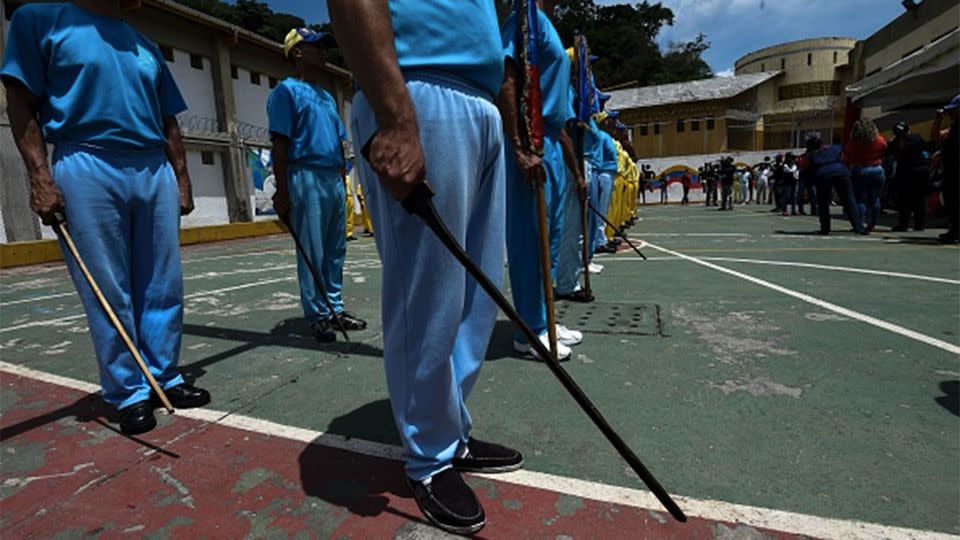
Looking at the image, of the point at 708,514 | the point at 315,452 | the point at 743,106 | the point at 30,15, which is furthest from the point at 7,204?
the point at 743,106

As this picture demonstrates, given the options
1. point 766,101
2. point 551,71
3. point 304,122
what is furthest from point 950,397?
point 766,101

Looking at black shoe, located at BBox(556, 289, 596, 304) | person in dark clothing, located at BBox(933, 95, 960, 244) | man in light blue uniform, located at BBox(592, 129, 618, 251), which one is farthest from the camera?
person in dark clothing, located at BBox(933, 95, 960, 244)

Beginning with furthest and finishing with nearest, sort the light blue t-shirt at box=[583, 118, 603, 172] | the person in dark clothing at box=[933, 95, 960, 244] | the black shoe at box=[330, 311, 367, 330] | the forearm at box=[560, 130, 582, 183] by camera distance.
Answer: the person in dark clothing at box=[933, 95, 960, 244]
the light blue t-shirt at box=[583, 118, 603, 172]
the black shoe at box=[330, 311, 367, 330]
the forearm at box=[560, 130, 582, 183]

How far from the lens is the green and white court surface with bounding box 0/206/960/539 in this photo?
163 centimetres

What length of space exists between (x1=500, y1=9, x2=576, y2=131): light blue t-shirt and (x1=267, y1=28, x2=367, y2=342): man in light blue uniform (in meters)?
1.54

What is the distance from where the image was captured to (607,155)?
258 inches

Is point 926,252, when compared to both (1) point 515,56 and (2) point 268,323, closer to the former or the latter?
(1) point 515,56

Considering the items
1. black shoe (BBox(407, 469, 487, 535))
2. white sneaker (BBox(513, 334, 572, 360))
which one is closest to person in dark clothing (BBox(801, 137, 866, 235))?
Answer: white sneaker (BBox(513, 334, 572, 360))

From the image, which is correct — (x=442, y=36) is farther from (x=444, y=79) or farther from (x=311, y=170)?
(x=311, y=170)

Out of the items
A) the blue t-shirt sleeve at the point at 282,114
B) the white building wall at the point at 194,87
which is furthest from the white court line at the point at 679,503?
the white building wall at the point at 194,87

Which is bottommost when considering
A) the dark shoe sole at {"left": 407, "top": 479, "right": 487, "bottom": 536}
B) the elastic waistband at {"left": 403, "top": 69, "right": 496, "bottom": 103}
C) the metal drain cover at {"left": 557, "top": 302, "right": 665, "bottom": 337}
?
the dark shoe sole at {"left": 407, "top": 479, "right": 487, "bottom": 536}

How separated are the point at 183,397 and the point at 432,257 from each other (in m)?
1.70

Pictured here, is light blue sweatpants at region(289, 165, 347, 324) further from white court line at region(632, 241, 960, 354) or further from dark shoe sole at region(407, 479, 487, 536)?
white court line at region(632, 241, 960, 354)

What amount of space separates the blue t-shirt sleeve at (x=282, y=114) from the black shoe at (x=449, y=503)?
263 cm
